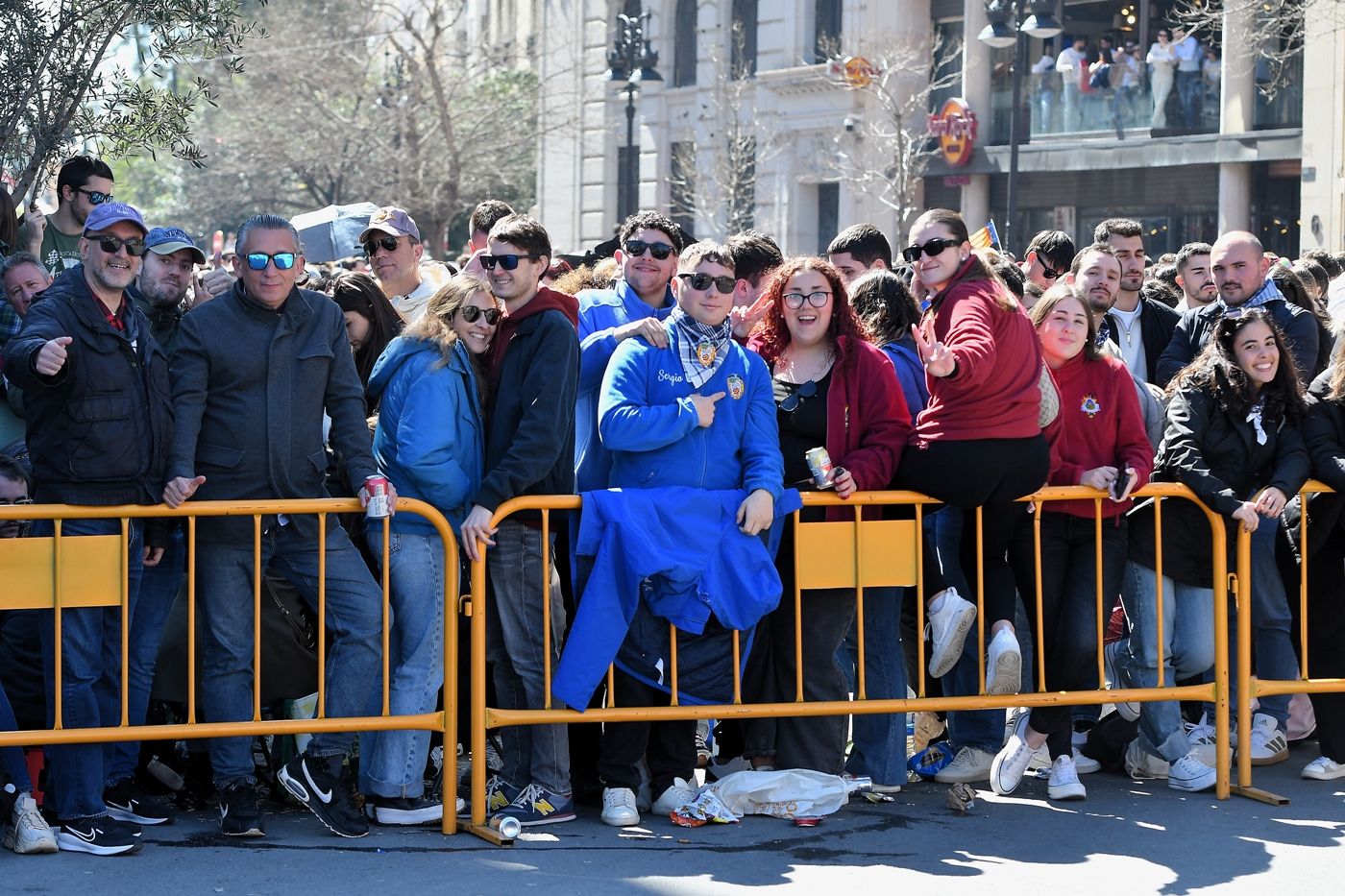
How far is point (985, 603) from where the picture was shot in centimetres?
715

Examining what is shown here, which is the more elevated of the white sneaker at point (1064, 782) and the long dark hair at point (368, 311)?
the long dark hair at point (368, 311)

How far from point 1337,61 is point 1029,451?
21.3m

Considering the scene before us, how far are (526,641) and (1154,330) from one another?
411cm

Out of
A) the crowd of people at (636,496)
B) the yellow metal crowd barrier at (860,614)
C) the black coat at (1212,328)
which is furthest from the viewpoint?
the black coat at (1212,328)

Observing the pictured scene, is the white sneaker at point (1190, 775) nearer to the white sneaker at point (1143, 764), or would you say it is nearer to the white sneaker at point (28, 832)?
the white sneaker at point (1143, 764)

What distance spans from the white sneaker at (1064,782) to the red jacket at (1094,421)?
102 centimetres

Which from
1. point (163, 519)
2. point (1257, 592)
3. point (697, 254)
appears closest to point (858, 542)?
point (697, 254)

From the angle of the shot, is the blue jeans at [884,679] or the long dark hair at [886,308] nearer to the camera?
the blue jeans at [884,679]

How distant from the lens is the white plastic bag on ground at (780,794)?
6754mm

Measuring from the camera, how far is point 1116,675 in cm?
753

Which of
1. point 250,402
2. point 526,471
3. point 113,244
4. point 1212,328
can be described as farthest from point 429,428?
point 1212,328

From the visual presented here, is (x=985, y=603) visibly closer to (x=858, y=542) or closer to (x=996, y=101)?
(x=858, y=542)

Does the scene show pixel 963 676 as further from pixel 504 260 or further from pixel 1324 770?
pixel 504 260

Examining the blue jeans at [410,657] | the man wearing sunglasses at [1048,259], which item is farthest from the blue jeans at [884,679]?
the man wearing sunglasses at [1048,259]
